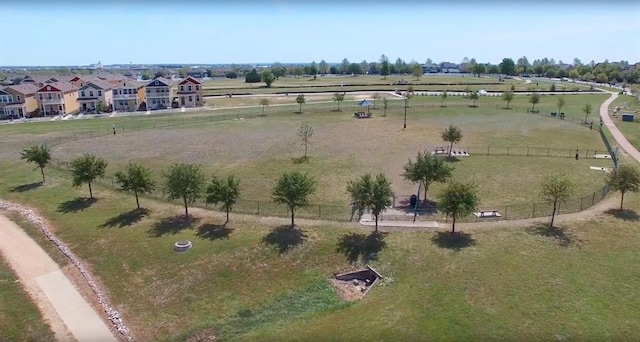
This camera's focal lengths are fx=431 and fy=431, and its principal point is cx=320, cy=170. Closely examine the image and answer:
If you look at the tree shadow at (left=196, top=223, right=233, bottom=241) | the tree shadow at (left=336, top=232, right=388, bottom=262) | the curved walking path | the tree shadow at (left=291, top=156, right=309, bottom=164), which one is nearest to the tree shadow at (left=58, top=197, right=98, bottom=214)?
the curved walking path

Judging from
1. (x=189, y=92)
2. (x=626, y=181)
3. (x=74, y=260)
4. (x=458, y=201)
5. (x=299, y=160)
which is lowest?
(x=74, y=260)

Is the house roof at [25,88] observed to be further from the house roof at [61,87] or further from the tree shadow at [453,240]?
the tree shadow at [453,240]

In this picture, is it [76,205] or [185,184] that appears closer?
[185,184]

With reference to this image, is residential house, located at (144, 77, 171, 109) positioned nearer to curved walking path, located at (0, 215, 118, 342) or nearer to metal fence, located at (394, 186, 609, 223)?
curved walking path, located at (0, 215, 118, 342)

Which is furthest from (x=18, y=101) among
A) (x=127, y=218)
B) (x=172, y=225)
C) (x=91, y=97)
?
(x=172, y=225)

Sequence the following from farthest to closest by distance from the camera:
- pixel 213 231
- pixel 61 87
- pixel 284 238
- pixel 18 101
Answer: pixel 61 87 < pixel 18 101 < pixel 213 231 < pixel 284 238

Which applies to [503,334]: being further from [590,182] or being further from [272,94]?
[272,94]

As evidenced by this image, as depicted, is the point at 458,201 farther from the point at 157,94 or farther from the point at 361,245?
the point at 157,94
